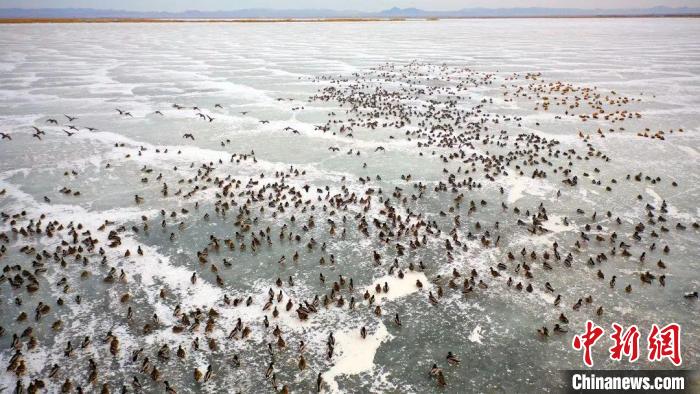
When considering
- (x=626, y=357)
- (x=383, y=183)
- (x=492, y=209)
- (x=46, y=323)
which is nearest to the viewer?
(x=626, y=357)

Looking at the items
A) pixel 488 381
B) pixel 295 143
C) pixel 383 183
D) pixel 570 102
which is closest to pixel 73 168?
pixel 295 143

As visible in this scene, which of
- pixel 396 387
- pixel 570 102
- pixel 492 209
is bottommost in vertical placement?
pixel 396 387

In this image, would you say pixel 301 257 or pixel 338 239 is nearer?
pixel 301 257

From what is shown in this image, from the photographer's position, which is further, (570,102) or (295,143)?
(570,102)

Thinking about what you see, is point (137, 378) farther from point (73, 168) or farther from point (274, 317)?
point (73, 168)
